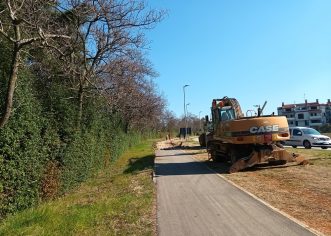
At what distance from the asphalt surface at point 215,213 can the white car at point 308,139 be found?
21962 mm

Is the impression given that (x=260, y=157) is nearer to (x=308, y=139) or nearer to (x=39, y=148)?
(x=39, y=148)

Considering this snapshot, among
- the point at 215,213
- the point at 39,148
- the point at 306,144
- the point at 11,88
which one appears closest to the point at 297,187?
the point at 215,213

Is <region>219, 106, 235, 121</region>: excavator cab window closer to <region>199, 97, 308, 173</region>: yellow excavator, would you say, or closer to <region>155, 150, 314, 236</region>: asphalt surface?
<region>199, 97, 308, 173</region>: yellow excavator

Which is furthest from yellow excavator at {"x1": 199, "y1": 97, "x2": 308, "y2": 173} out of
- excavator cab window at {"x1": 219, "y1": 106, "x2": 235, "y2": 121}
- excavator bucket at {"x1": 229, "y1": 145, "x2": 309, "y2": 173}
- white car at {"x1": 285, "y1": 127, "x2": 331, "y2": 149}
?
white car at {"x1": 285, "y1": 127, "x2": 331, "y2": 149}

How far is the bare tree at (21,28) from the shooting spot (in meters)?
9.28

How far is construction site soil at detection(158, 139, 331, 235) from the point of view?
9.00m

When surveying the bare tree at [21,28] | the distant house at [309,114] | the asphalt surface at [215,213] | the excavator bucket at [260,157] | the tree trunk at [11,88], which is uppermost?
the distant house at [309,114]

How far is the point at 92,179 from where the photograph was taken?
1894cm

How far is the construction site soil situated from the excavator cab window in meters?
3.25

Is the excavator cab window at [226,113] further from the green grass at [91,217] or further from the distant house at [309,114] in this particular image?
the distant house at [309,114]

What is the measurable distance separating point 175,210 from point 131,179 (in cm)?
728

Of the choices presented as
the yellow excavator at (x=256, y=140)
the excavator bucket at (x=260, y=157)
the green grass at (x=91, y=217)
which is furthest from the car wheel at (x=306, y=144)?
the green grass at (x=91, y=217)

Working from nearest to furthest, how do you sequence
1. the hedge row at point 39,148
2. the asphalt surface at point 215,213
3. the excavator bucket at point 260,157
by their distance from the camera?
1. the asphalt surface at point 215,213
2. the hedge row at point 39,148
3. the excavator bucket at point 260,157

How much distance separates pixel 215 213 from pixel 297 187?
14.2 feet
